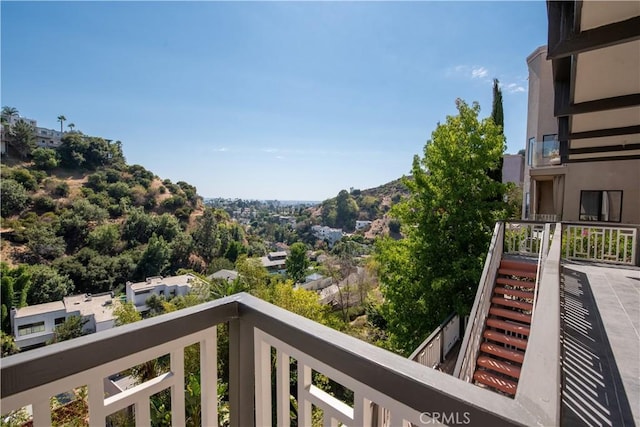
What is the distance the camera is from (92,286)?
82.6ft

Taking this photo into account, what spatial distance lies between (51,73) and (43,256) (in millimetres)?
14810

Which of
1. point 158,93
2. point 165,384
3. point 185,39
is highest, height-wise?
point 158,93

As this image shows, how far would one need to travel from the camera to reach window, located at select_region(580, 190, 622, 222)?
929cm

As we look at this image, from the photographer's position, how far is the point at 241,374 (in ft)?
3.58

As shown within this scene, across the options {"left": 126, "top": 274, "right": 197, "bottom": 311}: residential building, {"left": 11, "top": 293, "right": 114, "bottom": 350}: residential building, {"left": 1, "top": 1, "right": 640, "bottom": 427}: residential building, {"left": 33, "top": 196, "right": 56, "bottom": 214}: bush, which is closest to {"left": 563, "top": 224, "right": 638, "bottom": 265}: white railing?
{"left": 1, "top": 1, "right": 640, "bottom": 427}: residential building

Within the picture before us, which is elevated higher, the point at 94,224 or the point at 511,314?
the point at 511,314

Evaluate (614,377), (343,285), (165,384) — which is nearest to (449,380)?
(165,384)

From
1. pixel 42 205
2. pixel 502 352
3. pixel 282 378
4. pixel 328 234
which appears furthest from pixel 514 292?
pixel 328 234

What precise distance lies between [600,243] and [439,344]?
4021 mm

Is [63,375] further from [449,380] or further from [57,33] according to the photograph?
[57,33]

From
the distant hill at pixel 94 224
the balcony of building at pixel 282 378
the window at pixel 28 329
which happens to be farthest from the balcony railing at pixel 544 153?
the distant hill at pixel 94 224

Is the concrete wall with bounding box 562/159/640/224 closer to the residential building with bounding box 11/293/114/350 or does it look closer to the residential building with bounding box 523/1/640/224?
the residential building with bounding box 523/1/640/224

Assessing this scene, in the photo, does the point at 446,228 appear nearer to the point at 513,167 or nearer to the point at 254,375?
the point at 254,375

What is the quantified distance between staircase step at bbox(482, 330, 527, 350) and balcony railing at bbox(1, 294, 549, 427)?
173 inches
